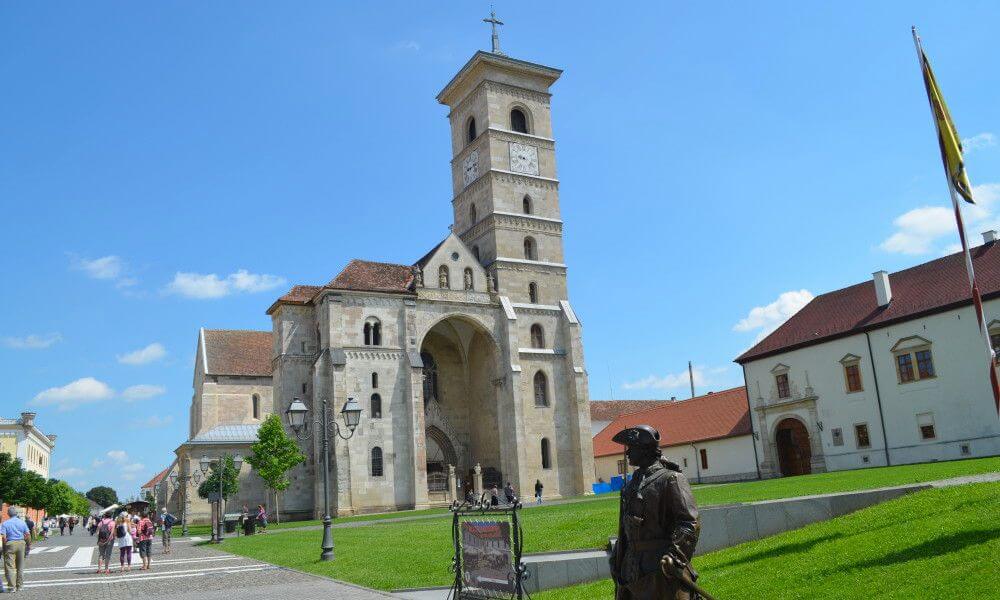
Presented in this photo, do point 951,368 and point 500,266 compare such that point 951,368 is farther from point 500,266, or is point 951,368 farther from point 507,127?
point 507,127

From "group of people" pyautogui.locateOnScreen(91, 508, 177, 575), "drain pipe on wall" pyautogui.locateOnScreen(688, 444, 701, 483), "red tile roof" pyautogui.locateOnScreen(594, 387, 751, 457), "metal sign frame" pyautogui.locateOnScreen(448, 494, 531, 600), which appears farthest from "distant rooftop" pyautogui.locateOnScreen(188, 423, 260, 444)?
"metal sign frame" pyautogui.locateOnScreen(448, 494, 531, 600)

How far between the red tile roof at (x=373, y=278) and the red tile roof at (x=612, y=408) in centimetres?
2724

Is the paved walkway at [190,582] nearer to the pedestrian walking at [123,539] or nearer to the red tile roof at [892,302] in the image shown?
the pedestrian walking at [123,539]

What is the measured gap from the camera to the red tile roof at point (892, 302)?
3538 centimetres

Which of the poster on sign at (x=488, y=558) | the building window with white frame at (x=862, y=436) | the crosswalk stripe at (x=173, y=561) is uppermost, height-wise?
the building window with white frame at (x=862, y=436)

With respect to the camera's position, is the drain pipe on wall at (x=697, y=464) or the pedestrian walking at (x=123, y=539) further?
the drain pipe on wall at (x=697, y=464)

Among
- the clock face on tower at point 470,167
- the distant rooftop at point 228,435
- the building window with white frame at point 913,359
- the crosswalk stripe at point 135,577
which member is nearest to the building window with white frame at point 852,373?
the building window with white frame at point 913,359

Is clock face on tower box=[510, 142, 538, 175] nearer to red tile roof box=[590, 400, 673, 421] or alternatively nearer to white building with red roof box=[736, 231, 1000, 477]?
white building with red roof box=[736, 231, 1000, 477]

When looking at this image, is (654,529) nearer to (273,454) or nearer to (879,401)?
(879,401)

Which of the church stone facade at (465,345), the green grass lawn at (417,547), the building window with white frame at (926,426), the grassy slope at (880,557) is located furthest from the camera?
the church stone facade at (465,345)

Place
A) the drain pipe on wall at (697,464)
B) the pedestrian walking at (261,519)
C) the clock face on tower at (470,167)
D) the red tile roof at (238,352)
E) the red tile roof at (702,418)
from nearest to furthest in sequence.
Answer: the pedestrian walking at (261,519), the red tile roof at (702,418), the drain pipe on wall at (697,464), the clock face on tower at (470,167), the red tile roof at (238,352)

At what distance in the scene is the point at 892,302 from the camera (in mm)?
38781

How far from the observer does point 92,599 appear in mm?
Result: 15656

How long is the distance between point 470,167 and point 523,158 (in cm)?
382
